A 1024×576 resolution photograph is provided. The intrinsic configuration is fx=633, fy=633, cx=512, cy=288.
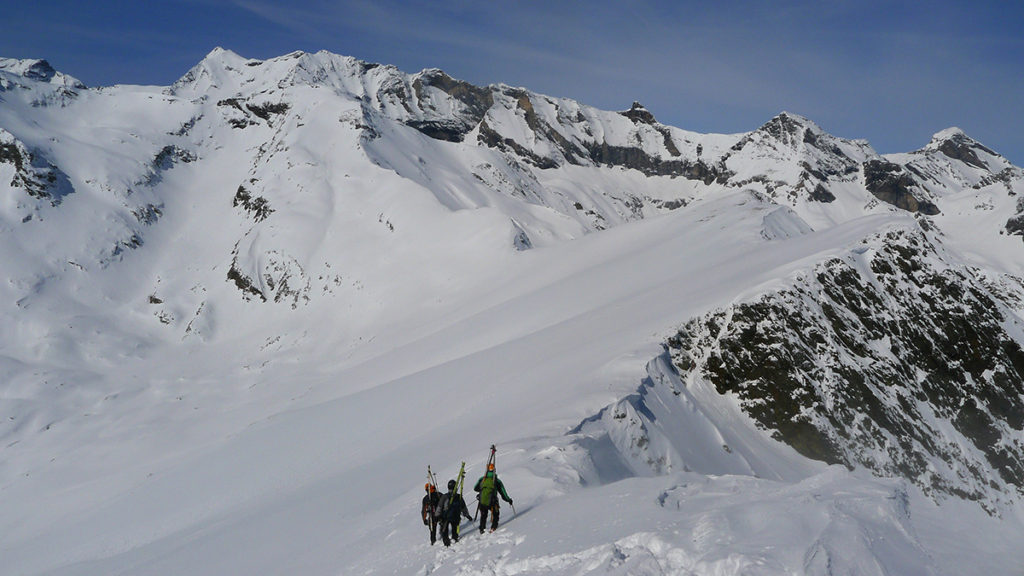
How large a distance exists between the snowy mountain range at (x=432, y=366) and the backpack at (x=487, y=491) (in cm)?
71

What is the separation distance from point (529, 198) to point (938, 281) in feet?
246

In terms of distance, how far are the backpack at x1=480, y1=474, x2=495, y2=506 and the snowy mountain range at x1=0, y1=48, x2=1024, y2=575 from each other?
0.71 m

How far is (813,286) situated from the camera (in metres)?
32.4

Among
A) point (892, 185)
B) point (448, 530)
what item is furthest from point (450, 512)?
point (892, 185)

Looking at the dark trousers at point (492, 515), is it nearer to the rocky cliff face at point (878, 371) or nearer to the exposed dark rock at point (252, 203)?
the rocky cliff face at point (878, 371)

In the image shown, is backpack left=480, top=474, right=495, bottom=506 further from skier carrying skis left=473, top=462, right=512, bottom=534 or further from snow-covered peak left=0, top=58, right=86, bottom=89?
snow-covered peak left=0, top=58, right=86, bottom=89

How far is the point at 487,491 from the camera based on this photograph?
12.5 metres

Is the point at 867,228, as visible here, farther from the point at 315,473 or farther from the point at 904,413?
the point at 315,473

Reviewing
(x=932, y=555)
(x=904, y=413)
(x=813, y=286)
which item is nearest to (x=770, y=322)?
(x=813, y=286)

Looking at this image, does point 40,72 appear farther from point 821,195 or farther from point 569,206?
point 821,195

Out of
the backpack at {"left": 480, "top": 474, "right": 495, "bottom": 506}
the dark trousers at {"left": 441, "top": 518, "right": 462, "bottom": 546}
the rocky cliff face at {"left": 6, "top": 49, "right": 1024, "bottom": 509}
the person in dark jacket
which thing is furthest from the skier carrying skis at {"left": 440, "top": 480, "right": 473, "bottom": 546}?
the rocky cliff face at {"left": 6, "top": 49, "right": 1024, "bottom": 509}

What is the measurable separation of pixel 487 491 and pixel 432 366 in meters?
26.5

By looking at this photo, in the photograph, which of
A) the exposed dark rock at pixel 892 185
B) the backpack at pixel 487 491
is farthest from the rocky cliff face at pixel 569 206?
the backpack at pixel 487 491

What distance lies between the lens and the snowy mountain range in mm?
12992
